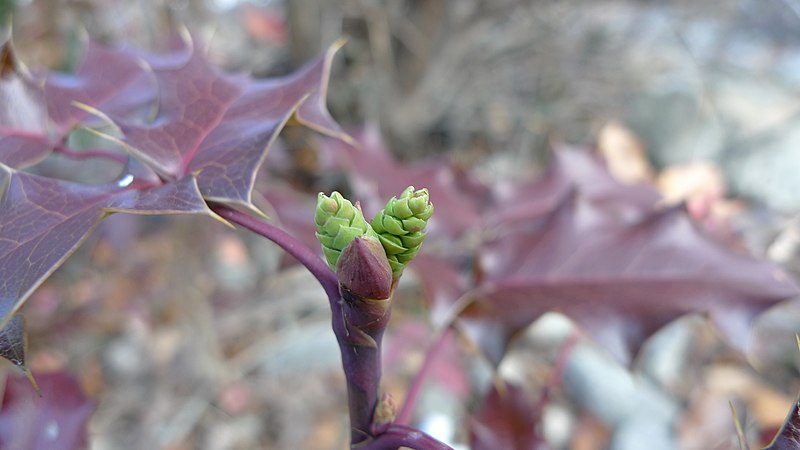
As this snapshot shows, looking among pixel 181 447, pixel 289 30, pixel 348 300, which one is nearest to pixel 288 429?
pixel 181 447

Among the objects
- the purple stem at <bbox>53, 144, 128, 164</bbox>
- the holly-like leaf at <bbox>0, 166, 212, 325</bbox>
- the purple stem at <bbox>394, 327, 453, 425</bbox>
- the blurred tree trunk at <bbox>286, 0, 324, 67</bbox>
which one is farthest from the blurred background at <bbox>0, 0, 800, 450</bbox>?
the holly-like leaf at <bbox>0, 166, 212, 325</bbox>

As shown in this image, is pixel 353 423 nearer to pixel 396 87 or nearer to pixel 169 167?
pixel 169 167

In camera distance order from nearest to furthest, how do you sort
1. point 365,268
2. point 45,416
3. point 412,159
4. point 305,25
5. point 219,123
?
1. point 365,268
2. point 219,123
3. point 45,416
4. point 305,25
5. point 412,159

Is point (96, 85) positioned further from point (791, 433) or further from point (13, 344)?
point (791, 433)

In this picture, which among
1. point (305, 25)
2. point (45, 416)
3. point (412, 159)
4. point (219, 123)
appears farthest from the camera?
point (412, 159)

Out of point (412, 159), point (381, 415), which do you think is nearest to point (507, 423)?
point (381, 415)

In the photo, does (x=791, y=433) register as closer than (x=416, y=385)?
Yes

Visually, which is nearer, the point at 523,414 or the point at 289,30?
the point at 523,414
